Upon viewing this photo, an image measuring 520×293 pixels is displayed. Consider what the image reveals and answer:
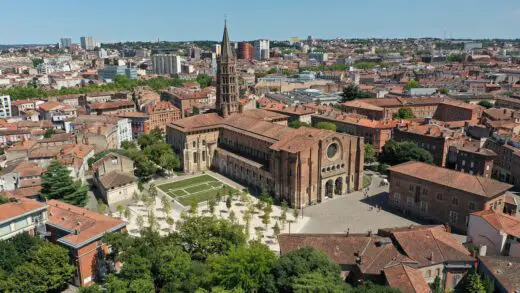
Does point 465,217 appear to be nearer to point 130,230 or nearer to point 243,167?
point 243,167

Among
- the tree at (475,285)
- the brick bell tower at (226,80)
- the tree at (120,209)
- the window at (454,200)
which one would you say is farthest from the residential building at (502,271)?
the brick bell tower at (226,80)

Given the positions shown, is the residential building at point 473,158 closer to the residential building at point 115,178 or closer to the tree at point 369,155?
the tree at point 369,155

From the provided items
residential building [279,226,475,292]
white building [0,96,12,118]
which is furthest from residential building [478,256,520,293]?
white building [0,96,12,118]

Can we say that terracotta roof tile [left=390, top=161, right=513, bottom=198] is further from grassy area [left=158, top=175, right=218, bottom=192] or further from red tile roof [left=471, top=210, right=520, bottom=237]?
grassy area [left=158, top=175, right=218, bottom=192]

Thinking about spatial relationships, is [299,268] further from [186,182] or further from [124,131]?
[124,131]

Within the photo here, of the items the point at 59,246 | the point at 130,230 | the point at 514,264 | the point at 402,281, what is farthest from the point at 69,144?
the point at 514,264
